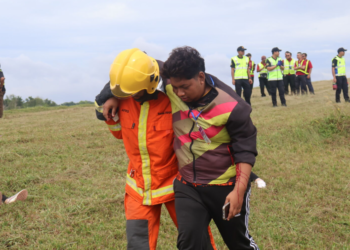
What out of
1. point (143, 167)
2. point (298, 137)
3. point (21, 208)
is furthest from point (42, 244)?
point (298, 137)

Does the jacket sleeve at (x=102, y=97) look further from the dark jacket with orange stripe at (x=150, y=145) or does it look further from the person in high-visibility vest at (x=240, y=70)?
the person in high-visibility vest at (x=240, y=70)

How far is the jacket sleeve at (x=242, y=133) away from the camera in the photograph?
2023 millimetres

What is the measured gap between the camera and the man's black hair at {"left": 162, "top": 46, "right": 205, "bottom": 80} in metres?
2.02

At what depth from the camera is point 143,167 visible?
2.33 metres

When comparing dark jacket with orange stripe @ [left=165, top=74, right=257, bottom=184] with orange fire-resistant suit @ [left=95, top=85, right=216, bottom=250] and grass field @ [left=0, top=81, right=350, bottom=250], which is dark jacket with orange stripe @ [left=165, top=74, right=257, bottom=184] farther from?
grass field @ [left=0, top=81, right=350, bottom=250]

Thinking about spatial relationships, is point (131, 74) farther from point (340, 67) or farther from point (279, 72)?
point (340, 67)

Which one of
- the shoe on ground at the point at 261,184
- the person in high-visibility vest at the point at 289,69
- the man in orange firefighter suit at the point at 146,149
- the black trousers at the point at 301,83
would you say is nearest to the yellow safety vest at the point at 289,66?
the person in high-visibility vest at the point at 289,69

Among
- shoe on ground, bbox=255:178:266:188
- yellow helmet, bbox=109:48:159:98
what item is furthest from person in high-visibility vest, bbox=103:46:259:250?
shoe on ground, bbox=255:178:266:188

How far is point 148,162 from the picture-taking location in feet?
7.59

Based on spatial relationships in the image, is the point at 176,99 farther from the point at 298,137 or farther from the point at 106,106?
the point at 298,137

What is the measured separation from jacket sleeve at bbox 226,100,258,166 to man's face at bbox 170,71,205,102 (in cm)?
26

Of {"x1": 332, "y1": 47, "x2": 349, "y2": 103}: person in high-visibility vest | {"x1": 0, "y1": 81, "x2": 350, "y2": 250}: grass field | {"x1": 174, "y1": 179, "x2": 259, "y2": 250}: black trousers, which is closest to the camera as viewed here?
{"x1": 174, "y1": 179, "x2": 259, "y2": 250}: black trousers

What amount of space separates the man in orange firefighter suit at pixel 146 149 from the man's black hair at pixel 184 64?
0.53ft

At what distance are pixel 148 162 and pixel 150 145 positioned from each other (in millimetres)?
128
